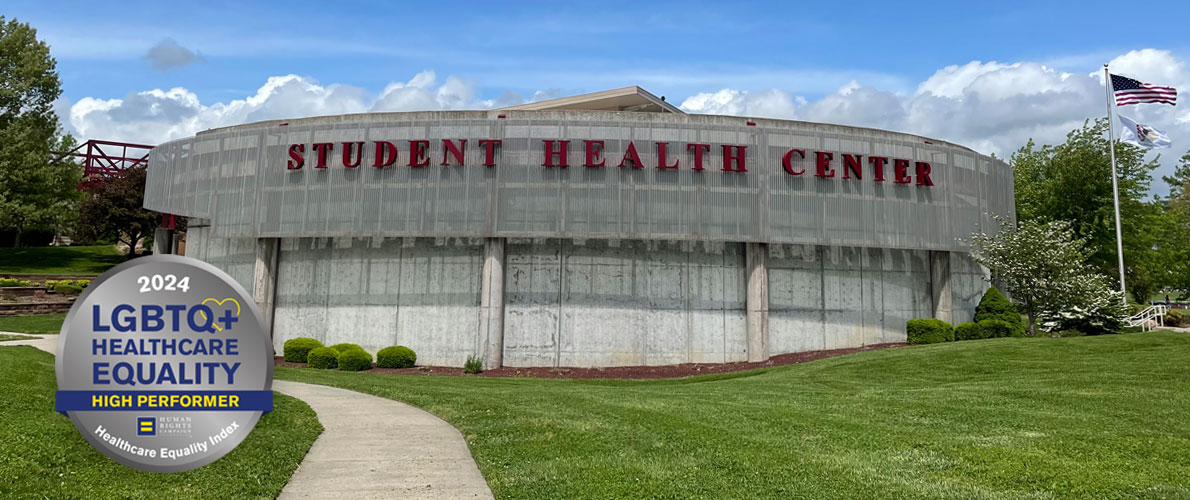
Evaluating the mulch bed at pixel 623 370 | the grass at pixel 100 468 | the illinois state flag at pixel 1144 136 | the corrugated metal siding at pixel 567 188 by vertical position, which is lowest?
the mulch bed at pixel 623 370

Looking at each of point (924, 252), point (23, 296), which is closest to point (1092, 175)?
point (924, 252)

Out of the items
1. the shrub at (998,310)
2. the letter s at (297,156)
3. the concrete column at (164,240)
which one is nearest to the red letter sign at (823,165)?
the shrub at (998,310)

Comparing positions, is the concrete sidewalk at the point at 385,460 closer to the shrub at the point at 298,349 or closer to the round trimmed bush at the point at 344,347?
the round trimmed bush at the point at 344,347

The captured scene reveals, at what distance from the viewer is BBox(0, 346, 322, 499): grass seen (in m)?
7.28

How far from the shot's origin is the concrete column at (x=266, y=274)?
2858 cm

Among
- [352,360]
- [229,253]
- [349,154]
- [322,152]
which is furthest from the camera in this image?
[229,253]

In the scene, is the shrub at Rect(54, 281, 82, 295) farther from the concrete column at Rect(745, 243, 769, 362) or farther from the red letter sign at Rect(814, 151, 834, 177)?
the red letter sign at Rect(814, 151, 834, 177)

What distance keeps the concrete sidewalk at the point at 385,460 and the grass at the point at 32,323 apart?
32.2m

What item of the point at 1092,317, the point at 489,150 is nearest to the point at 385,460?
the point at 489,150

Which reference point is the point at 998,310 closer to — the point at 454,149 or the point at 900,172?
the point at 900,172

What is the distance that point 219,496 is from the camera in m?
7.35

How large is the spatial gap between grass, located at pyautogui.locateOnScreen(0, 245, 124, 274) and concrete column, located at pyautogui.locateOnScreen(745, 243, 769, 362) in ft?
171

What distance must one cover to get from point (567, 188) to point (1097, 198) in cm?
4470

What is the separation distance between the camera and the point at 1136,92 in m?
34.4
